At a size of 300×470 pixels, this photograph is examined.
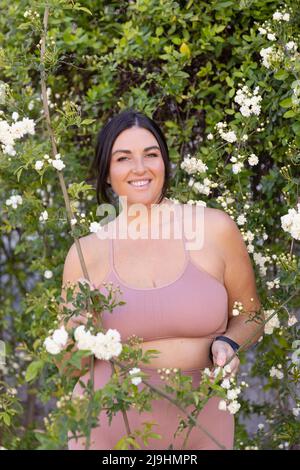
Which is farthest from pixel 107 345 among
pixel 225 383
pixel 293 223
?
pixel 293 223

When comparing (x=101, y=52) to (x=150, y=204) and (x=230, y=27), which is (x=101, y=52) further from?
(x=150, y=204)

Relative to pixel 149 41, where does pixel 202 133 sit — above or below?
below

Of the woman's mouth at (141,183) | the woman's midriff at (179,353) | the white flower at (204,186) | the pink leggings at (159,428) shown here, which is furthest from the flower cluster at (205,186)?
the pink leggings at (159,428)

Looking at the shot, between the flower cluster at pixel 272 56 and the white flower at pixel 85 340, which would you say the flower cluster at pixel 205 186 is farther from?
the white flower at pixel 85 340

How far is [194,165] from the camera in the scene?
9.84 feet

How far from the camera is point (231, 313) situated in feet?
8.45

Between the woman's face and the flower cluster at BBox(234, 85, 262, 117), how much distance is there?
0.49 metres

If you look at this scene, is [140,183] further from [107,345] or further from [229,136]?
[107,345]

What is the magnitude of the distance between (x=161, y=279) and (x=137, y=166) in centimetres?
35

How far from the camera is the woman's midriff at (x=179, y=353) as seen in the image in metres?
2.37

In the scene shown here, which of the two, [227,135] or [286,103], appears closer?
[286,103]

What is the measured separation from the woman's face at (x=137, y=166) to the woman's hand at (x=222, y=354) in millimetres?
499
